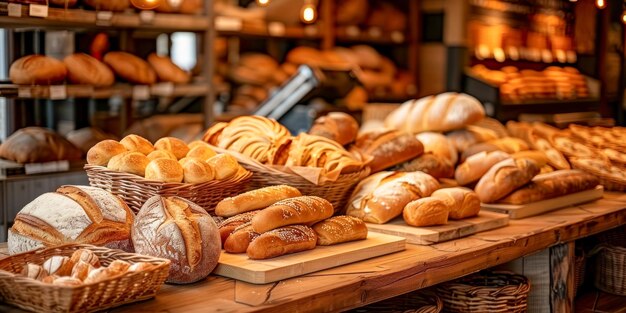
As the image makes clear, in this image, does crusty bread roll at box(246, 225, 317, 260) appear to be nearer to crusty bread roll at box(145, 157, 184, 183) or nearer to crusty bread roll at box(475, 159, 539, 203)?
crusty bread roll at box(145, 157, 184, 183)

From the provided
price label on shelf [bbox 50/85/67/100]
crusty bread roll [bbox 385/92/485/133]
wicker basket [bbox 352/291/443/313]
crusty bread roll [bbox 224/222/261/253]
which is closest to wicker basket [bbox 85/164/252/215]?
crusty bread roll [bbox 224/222/261/253]

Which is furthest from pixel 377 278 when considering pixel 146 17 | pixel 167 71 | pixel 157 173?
pixel 167 71

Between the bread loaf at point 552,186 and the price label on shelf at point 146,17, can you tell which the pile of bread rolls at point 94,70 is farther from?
the bread loaf at point 552,186

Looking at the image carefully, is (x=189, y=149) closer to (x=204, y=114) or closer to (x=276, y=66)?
(x=204, y=114)

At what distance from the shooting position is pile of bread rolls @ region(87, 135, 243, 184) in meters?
2.38

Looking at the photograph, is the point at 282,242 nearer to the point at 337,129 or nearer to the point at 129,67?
the point at 337,129

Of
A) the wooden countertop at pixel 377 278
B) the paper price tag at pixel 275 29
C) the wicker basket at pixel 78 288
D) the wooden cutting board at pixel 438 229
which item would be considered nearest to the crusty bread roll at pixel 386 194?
the wooden cutting board at pixel 438 229

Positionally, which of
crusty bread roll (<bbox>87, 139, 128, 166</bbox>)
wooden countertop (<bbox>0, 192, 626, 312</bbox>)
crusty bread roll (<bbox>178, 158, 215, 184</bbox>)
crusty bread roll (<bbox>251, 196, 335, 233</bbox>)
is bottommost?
wooden countertop (<bbox>0, 192, 626, 312</bbox>)

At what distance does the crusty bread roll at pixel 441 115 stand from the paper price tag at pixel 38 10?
172 centimetres

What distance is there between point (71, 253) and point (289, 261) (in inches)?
21.8

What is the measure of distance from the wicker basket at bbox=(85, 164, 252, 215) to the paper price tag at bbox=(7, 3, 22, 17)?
1593 mm

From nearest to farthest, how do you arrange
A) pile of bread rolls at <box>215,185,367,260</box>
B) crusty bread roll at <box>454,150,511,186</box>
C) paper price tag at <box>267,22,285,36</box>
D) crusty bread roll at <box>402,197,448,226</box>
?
pile of bread rolls at <box>215,185,367,260</box>, crusty bread roll at <box>402,197,448,226</box>, crusty bread roll at <box>454,150,511,186</box>, paper price tag at <box>267,22,285,36</box>

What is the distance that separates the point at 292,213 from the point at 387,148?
95 cm

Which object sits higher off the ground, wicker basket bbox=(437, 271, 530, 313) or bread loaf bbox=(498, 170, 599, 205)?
bread loaf bbox=(498, 170, 599, 205)
